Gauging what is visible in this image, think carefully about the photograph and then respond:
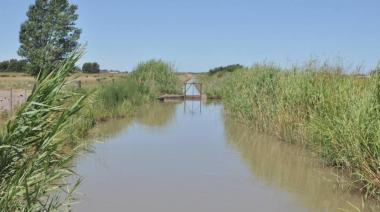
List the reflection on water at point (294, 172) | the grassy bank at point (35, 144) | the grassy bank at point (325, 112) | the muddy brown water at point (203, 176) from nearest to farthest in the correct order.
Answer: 1. the grassy bank at point (35, 144)
2. the muddy brown water at point (203, 176)
3. the grassy bank at point (325, 112)
4. the reflection on water at point (294, 172)

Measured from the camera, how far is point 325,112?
9062mm

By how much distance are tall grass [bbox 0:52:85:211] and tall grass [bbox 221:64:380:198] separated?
4.19 m

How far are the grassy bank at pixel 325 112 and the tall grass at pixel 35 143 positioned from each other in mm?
4188

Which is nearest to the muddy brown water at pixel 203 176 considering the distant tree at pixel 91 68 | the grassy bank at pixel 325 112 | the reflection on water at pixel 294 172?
the reflection on water at pixel 294 172

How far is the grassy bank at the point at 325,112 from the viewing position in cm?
700

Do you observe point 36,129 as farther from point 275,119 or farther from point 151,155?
point 275,119

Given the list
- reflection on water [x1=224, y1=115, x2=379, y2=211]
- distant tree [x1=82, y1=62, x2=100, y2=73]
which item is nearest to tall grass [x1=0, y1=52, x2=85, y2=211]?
reflection on water [x1=224, y1=115, x2=379, y2=211]

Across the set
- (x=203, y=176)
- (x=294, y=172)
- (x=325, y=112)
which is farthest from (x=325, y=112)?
(x=203, y=176)

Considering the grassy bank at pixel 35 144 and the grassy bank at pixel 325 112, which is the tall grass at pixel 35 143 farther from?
the grassy bank at pixel 325 112

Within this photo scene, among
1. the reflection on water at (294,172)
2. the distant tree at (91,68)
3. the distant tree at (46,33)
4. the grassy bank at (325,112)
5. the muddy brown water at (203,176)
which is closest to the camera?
the muddy brown water at (203,176)

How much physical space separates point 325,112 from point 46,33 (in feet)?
113

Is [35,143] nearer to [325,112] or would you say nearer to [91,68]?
[325,112]

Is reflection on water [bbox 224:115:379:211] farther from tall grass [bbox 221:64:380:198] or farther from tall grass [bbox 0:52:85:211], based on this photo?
tall grass [bbox 0:52:85:211]

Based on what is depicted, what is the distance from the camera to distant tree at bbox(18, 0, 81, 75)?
1549 inches
